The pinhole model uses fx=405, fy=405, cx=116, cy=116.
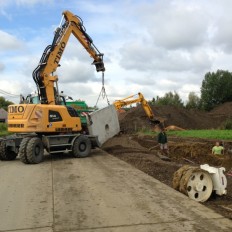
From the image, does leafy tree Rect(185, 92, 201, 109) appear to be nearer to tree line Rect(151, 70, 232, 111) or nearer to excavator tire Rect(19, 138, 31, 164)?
tree line Rect(151, 70, 232, 111)

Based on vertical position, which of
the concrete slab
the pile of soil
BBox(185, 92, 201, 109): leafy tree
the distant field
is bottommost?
the distant field

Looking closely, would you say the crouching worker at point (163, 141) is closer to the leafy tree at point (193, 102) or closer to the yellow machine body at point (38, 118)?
the yellow machine body at point (38, 118)

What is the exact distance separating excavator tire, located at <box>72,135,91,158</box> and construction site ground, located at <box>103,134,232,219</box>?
4.81 ft

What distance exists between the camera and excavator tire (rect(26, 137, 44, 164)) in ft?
53.2

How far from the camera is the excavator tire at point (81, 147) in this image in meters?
18.4

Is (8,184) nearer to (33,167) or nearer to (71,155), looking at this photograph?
(33,167)

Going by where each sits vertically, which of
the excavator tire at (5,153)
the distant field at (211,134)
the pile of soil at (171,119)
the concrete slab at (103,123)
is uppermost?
the pile of soil at (171,119)

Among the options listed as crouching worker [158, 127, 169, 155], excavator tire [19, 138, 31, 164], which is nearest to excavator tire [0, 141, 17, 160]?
excavator tire [19, 138, 31, 164]

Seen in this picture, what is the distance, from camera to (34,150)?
16.4 m

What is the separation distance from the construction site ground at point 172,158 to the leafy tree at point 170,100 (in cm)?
3671

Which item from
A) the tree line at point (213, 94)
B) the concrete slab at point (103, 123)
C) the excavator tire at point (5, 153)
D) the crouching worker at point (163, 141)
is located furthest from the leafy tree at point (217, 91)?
the excavator tire at point (5, 153)

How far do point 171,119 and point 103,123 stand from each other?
21595 millimetres

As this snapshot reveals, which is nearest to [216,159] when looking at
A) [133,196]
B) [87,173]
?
[87,173]

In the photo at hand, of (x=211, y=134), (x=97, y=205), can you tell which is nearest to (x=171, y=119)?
(x=211, y=134)
